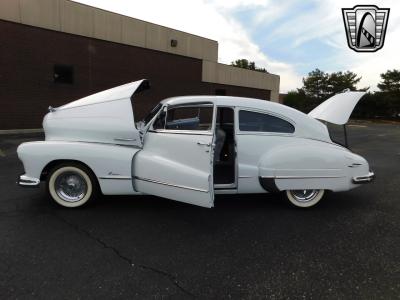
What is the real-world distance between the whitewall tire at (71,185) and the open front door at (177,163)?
72 centimetres

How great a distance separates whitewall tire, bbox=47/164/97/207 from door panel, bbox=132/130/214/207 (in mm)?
729

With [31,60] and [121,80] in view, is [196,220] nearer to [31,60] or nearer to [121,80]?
[31,60]

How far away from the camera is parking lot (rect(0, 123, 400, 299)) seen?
2.76 metres

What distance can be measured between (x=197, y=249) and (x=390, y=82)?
5095 centimetres

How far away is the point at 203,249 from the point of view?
3.47 m

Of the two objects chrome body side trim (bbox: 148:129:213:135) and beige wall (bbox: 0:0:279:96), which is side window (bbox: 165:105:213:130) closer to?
chrome body side trim (bbox: 148:129:213:135)

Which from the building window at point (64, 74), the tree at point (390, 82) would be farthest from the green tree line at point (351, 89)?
the building window at point (64, 74)

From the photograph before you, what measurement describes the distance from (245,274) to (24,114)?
47.4 ft

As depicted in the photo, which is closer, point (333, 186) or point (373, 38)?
point (333, 186)

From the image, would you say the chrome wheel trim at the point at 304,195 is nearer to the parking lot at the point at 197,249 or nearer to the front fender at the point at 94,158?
the parking lot at the point at 197,249

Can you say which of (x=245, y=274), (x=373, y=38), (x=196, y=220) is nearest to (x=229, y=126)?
(x=196, y=220)

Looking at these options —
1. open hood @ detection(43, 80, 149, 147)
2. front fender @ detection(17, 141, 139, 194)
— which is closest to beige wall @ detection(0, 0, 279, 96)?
open hood @ detection(43, 80, 149, 147)

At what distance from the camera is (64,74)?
15.1 meters

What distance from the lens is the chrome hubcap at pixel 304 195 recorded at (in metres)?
4.85
